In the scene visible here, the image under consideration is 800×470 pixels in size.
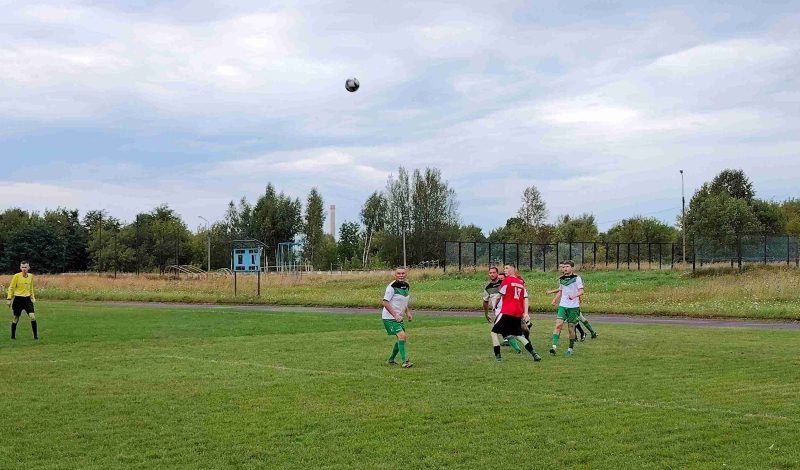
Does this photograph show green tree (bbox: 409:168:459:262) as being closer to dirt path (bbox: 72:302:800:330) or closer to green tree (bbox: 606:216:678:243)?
green tree (bbox: 606:216:678:243)

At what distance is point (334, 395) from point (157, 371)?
446cm

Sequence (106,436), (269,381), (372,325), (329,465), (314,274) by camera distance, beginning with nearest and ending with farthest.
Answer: (329,465), (106,436), (269,381), (372,325), (314,274)

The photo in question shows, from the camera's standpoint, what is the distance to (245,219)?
111m

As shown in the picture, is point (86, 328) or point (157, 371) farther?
point (86, 328)

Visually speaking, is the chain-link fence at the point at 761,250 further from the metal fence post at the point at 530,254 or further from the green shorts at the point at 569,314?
the green shorts at the point at 569,314

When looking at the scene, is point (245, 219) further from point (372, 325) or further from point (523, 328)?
point (523, 328)

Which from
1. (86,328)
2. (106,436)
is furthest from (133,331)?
(106,436)

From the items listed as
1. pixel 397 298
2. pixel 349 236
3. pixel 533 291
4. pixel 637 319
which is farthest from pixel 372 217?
pixel 397 298

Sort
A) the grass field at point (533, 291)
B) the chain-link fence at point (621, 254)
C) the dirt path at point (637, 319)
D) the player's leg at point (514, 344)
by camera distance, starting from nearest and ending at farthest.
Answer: the player's leg at point (514, 344) < the dirt path at point (637, 319) < the grass field at point (533, 291) < the chain-link fence at point (621, 254)

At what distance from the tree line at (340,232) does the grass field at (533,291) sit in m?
27.4

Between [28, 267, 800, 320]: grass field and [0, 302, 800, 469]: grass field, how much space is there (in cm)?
1305

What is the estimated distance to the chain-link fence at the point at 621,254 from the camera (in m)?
59.6

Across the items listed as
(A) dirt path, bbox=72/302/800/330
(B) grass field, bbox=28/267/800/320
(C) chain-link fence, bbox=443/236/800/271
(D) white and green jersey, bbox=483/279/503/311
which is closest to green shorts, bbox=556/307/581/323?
(D) white and green jersey, bbox=483/279/503/311

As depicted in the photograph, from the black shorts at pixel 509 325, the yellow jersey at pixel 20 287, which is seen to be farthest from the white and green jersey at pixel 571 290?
the yellow jersey at pixel 20 287
